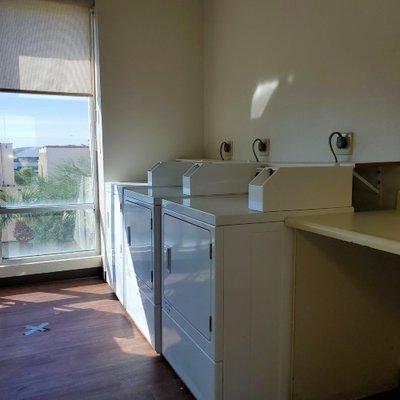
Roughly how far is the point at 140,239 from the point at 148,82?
5.91 ft

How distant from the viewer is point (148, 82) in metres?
3.78

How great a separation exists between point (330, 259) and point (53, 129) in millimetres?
2911

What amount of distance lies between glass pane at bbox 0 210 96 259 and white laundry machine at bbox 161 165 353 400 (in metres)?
2.30

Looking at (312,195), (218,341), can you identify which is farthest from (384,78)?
(218,341)

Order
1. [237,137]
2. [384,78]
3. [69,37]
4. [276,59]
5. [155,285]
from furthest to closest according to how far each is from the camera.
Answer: [69,37] → [237,137] → [276,59] → [155,285] → [384,78]

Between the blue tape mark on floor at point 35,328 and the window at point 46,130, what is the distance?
1.10 m

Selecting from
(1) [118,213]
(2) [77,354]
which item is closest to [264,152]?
(1) [118,213]

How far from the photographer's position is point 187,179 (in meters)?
2.39

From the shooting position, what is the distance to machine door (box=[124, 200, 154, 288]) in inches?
96.0

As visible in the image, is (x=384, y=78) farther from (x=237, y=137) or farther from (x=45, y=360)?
(x=45, y=360)

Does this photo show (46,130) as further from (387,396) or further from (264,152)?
(387,396)

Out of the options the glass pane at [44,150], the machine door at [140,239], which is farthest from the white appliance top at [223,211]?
the glass pane at [44,150]

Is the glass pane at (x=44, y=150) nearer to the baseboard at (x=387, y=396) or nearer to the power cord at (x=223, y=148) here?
the power cord at (x=223, y=148)

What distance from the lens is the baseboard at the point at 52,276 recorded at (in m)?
3.73
